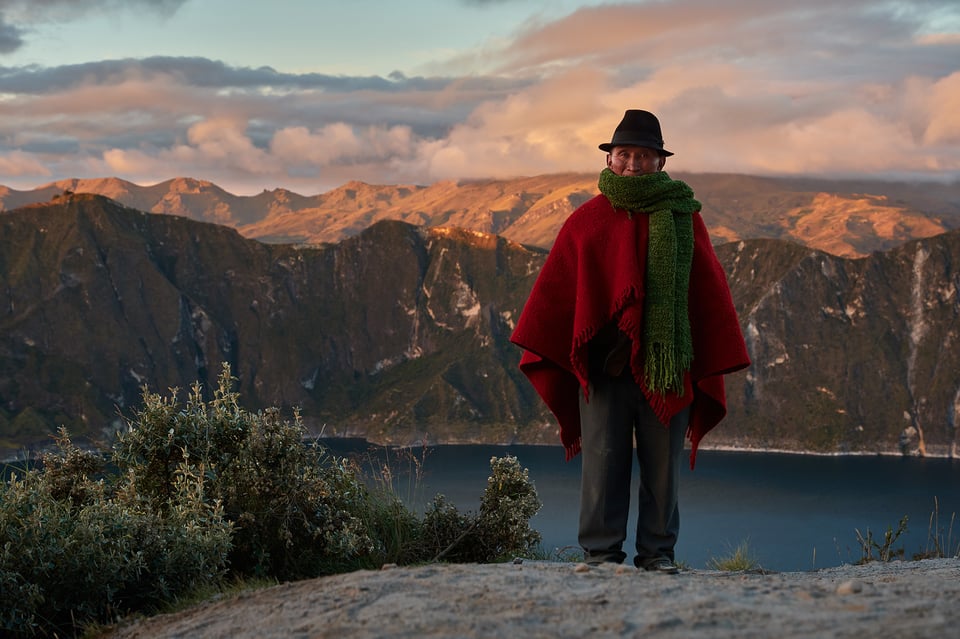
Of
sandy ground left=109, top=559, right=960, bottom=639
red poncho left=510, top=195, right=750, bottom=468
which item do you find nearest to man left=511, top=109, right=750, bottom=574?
red poncho left=510, top=195, right=750, bottom=468

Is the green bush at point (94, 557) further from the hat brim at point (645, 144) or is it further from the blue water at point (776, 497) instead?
the blue water at point (776, 497)

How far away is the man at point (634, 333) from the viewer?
571 centimetres

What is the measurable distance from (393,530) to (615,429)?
7.18ft

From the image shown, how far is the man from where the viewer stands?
571 cm

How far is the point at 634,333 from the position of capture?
18.5 ft

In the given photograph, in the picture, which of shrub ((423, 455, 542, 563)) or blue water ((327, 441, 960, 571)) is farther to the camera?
blue water ((327, 441, 960, 571))

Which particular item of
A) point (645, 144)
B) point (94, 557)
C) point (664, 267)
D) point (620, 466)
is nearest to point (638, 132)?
point (645, 144)

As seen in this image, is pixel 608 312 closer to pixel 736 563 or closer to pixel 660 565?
pixel 660 565

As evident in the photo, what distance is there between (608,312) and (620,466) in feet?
2.82

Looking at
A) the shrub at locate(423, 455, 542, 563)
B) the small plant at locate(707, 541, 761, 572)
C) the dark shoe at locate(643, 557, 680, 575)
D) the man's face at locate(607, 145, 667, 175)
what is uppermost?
the man's face at locate(607, 145, 667, 175)

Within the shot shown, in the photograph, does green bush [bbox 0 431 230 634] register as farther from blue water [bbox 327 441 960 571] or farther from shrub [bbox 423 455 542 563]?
blue water [bbox 327 441 960 571]

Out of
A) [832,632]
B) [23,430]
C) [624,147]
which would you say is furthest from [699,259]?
[23,430]

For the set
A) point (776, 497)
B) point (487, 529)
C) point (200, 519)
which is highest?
point (200, 519)

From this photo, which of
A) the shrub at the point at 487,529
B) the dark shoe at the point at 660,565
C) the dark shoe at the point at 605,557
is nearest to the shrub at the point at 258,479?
the shrub at the point at 487,529
